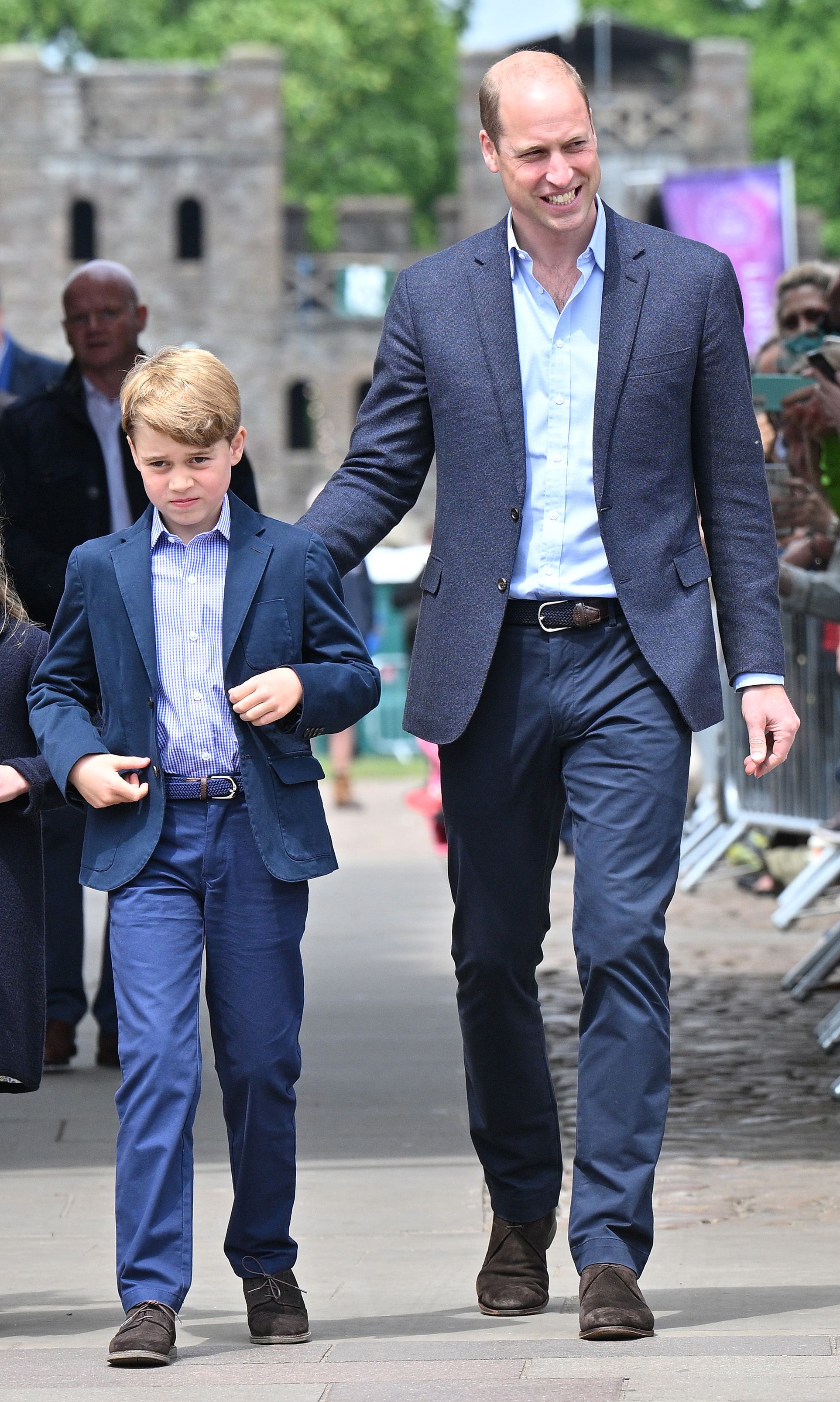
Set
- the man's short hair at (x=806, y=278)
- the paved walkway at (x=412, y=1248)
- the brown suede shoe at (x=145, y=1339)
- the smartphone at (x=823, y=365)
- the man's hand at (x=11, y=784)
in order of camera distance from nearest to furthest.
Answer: the paved walkway at (x=412, y=1248) → the brown suede shoe at (x=145, y=1339) → the man's hand at (x=11, y=784) → the smartphone at (x=823, y=365) → the man's short hair at (x=806, y=278)

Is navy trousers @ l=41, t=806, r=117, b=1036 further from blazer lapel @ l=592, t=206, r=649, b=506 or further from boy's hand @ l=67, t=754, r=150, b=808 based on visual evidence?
blazer lapel @ l=592, t=206, r=649, b=506

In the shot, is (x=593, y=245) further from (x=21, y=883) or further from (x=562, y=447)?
(x=21, y=883)

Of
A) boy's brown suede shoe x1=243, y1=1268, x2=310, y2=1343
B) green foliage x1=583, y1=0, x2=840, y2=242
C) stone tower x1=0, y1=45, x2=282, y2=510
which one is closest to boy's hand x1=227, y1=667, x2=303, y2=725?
boy's brown suede shoe x1=243, y1=1268, x2=310, y2=1343

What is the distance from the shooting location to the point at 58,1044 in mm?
7660

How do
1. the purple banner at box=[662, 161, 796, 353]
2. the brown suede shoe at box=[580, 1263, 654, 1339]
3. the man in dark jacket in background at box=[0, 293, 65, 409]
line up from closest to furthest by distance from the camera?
1. the brown suede shoe at box=[580, 1263, 654, 1339]
2. the man in dark jacket in background at box=[0, 293, 65, 409]
3. the purple banner at box=[662, 161, 796, 353]

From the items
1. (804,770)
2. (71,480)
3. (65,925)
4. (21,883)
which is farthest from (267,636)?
(804,770)

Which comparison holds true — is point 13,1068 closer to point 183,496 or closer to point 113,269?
point 183,496

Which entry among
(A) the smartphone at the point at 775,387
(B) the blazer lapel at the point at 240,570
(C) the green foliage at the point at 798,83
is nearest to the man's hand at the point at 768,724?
(B) the blazer lapel at the point at 240,570

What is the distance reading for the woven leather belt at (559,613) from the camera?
14.8ft

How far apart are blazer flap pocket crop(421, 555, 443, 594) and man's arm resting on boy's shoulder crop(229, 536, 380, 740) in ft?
0.54

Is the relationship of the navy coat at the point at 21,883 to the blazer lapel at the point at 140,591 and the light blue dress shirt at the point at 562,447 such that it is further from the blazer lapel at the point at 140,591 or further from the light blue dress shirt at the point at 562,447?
the light blue dress shirt at the point at 562,447

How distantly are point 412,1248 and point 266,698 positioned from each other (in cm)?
169

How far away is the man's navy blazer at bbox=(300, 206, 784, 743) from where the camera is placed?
4527 mm

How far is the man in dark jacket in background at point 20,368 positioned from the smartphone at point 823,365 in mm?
3179
